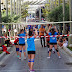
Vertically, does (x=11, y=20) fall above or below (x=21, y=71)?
above

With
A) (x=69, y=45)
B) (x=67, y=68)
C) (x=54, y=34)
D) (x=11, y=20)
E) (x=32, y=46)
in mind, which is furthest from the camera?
(x=11, y=20)

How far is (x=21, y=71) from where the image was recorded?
10.4 meters

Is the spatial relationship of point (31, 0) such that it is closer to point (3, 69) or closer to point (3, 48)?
point (3, 48)

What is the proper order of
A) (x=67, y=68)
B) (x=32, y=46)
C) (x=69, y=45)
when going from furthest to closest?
(x=69, y=45)
(x=67, y=68)
(x=32, y=46)

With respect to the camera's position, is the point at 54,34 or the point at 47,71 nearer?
the point at 47,71

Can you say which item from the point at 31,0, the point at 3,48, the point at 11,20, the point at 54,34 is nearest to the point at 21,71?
the point at 54,34

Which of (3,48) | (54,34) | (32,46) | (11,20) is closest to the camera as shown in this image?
(32,46)

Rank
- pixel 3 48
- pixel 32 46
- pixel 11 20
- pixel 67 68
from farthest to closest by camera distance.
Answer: pixel 11 20 < pixel 3 48 < pixel 67 68 < pixel 32 46

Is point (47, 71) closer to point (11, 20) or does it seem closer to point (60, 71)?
point (60, 71)

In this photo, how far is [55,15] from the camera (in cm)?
3155

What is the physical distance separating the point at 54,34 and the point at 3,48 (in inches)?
174

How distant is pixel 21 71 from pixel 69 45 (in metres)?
8.52

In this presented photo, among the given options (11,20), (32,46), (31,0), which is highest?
(31,0)

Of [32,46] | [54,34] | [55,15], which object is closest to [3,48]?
[54,34]
